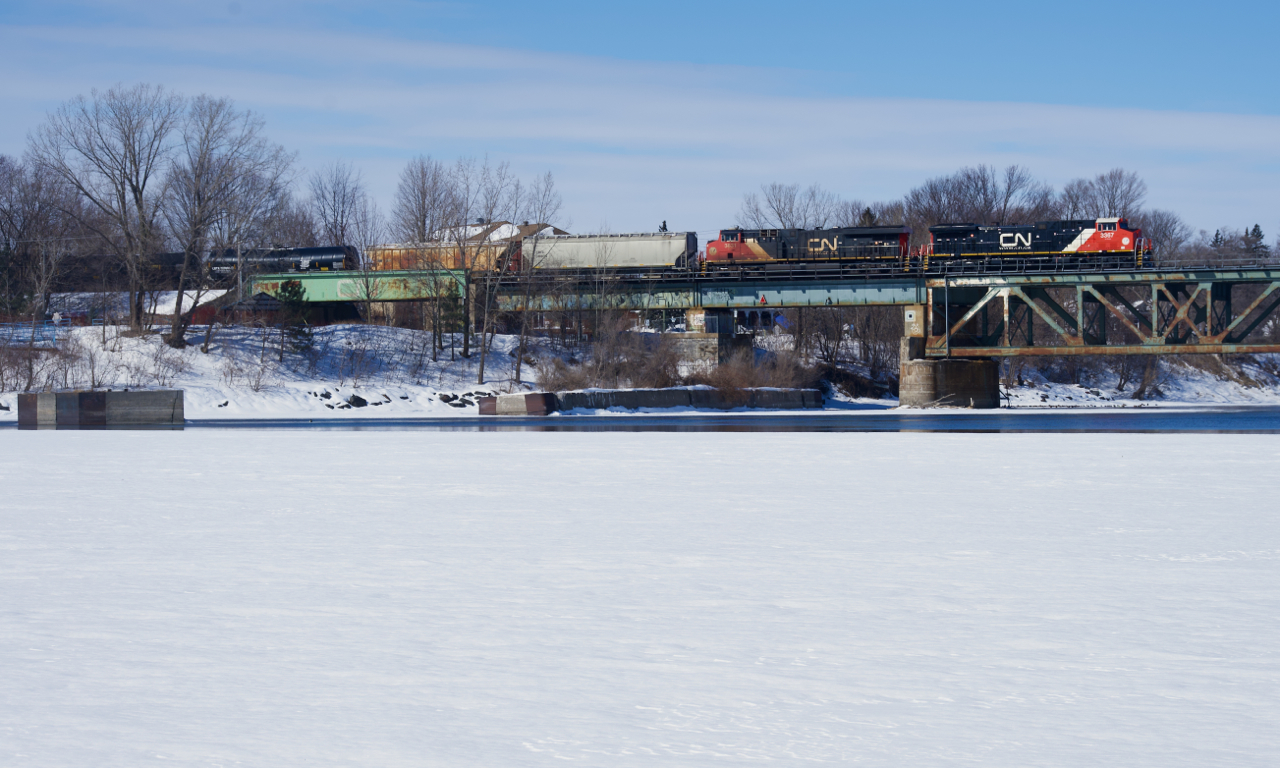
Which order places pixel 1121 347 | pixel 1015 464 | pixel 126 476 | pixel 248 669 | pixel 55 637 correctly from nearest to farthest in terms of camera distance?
pixel 248 669, pixel 55 637, pixel 126 476, pixel 1015 464, pixel 1121 347

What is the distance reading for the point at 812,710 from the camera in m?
5.93

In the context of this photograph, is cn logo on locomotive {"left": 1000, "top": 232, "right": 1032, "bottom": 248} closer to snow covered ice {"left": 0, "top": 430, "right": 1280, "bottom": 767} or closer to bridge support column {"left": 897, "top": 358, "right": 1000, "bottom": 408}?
bridge support column {"left": 897, "top": 358, "right": 1000, "bottom": 408}

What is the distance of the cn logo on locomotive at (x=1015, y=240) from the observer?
216 feet

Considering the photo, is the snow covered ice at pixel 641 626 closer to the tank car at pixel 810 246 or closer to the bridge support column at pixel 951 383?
the bridge support column at pixel 951 383

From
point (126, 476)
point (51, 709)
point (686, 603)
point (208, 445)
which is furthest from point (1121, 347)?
point (51, 709)

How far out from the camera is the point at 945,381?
62938 mm

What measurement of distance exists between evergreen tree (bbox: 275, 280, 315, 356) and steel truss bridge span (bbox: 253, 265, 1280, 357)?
805 cm

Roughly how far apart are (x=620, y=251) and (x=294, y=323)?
22031mm

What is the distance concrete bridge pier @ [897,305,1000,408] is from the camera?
6284cm

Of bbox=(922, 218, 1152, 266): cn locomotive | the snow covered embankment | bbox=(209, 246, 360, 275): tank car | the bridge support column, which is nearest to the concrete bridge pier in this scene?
the bridge support column

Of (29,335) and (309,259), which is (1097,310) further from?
(29,335)

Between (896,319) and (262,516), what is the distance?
246ft

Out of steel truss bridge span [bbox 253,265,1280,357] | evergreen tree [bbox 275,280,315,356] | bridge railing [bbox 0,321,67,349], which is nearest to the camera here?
bridge railing [bbox 0,321,67,349]

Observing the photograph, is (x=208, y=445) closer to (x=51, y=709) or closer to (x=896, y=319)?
(x=51, y=709)
